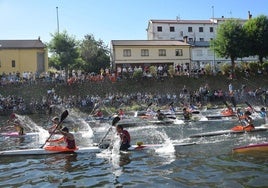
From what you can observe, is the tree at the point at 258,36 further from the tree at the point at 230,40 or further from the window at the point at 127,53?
the window at the point at 127,53

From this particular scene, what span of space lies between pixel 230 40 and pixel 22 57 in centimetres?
2847

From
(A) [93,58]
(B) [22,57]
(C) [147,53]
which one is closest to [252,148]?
(B) [22,57]

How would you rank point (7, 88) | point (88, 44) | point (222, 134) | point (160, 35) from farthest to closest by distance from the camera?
point (160, 35), point (88, 44), point (7, 88), point (222, 134)

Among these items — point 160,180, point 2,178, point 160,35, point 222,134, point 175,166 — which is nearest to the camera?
point 160,180

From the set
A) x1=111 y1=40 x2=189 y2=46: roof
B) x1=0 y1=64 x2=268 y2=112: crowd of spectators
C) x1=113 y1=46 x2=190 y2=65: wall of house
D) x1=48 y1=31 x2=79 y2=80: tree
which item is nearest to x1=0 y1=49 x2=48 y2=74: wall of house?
x1=48 y1=31 x2=79 y2=80: tree

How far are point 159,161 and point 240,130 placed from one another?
8084 mm

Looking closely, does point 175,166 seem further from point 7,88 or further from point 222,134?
point 7,88

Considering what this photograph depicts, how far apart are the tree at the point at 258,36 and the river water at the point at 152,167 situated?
3472 centimetres

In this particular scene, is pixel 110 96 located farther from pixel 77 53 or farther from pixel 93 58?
pixel 93 58

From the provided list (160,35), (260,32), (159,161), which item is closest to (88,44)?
(160,35)

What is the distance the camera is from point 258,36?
5297 cm

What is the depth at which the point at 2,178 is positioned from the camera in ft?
45.3

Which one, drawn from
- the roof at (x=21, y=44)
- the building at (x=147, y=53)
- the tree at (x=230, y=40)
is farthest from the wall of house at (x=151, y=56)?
the roof at (x=21, y=44)

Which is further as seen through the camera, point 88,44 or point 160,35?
point 160,35
